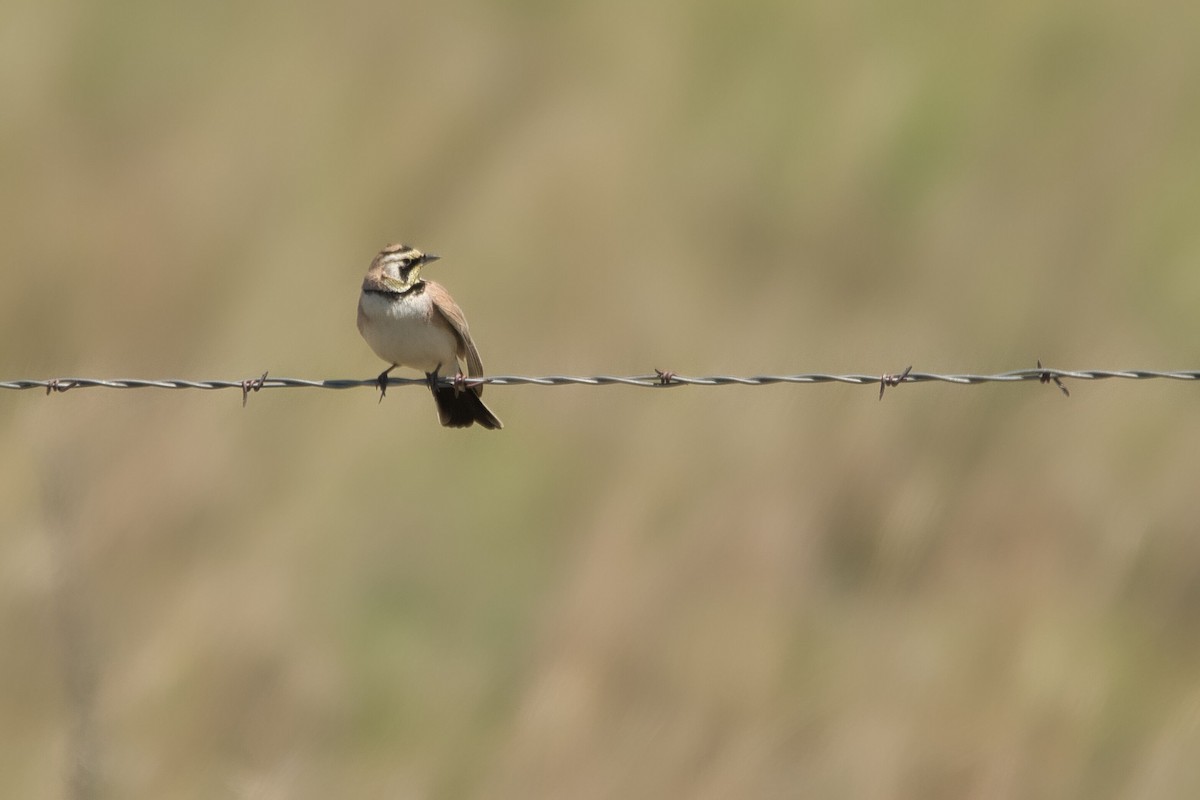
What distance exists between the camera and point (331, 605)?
30.6 feet

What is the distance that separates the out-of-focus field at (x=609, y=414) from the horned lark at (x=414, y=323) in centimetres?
134

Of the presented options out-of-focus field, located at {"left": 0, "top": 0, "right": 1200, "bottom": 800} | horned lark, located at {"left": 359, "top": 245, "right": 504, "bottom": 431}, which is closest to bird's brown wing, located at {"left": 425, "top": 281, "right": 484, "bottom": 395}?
horned lark, located at {"left": 359, "top": 245, "right": 504, "bottom": 431}

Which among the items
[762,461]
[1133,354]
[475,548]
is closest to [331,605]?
[475,548]

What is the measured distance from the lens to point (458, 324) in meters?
8.20

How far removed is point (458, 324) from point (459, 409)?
0.37 meters

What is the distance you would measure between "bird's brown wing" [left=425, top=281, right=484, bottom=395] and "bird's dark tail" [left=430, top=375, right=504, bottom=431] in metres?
0.06

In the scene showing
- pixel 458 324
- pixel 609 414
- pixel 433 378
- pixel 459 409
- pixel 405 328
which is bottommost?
pixel 433 378

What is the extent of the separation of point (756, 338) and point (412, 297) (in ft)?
10.8

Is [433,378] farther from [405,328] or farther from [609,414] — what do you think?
[609,414]

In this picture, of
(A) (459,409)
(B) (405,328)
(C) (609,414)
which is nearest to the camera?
(B) (405,328)

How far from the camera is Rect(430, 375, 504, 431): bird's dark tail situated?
8.10m

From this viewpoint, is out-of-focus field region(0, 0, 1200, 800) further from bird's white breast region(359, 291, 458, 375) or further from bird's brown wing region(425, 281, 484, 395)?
bird's white breast region(359, 291, 458, 375)

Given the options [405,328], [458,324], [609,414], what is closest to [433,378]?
[405,328]

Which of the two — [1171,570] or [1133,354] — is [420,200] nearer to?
[1133,354]
